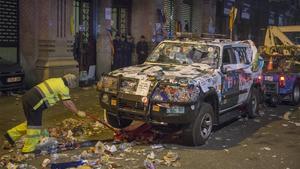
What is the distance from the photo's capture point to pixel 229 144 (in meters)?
8.45

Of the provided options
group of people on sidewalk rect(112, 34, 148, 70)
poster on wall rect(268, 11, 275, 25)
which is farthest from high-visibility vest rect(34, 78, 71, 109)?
poster on wall rect(268, 11, 275, 25)

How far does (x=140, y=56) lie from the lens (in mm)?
18516

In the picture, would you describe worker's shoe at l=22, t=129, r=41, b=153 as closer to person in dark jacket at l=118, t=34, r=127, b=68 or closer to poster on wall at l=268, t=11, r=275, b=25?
person in dark jacket at l=118, t=34, r=127, b=68

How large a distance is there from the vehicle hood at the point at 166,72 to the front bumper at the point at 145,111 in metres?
0.43

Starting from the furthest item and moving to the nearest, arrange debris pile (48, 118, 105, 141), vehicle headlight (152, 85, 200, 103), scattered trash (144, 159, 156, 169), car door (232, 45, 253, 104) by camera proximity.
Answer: car door (232, 45, 253, 104), debris pile (48, 118, 105, 141), vehicle headlight (152, 85, 200, 103), scattered trash (144, 159, 156, 169)

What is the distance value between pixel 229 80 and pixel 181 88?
1.96 meters

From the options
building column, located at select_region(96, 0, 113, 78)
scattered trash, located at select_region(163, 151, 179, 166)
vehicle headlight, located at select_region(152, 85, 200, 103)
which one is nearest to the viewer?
scattered trash, located at select_region(163, 151, 179, 166)

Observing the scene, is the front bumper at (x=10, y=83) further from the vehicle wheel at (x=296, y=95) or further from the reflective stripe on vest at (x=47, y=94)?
the vehicle wheel at (x=296, y=95)

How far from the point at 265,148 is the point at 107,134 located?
2.98 metres

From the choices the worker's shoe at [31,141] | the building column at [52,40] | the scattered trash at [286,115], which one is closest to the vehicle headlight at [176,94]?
the worker's shoe at [31,141]

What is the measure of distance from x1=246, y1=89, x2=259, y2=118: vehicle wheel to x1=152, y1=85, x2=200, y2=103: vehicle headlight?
3.59 metres

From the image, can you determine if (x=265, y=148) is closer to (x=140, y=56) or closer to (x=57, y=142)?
(x=57, y=142)

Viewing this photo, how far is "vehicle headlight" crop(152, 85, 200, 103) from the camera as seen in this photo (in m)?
7.66

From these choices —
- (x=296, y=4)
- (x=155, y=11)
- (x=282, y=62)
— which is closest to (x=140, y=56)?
(x=155, y=11)
